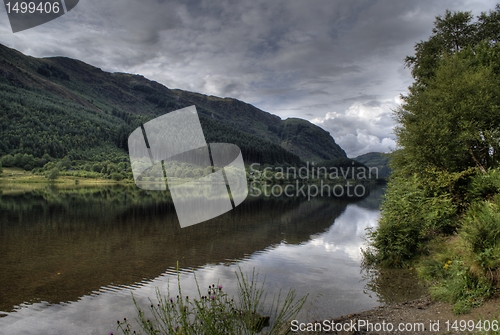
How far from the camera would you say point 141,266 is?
1775 cm

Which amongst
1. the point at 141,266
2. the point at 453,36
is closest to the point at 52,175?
the point at 141,266

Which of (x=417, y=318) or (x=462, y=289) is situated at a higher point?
Result: (x=462, y=289)

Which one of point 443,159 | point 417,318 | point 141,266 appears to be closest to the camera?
point 417,318

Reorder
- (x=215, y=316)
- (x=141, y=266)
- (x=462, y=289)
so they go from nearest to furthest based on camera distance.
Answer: (x=215, y=316) → (x=462, y=289) → (x=141, y=266)

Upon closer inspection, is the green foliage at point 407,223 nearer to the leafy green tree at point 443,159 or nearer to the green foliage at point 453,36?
the leafy green tree at point 443,159

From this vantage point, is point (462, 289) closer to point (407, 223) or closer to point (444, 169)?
point (407, 223)

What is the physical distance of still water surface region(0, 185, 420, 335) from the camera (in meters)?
11.7

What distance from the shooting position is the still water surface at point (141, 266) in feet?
38.4

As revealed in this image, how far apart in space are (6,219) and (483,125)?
4154 centimetres

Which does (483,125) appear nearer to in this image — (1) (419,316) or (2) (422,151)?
(2) (422,151)

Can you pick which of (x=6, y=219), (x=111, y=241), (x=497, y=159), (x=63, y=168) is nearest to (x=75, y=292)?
(x=111, y=241)

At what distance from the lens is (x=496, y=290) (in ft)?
28.1

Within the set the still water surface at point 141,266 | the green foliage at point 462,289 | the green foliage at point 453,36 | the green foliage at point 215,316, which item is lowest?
the still water surface at point 141,266

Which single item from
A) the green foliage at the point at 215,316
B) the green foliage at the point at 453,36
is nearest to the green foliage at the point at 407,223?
the green foliage at the point at 215,316
